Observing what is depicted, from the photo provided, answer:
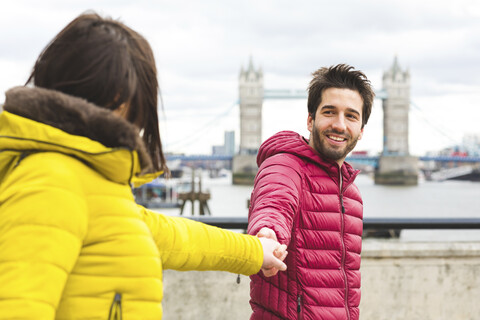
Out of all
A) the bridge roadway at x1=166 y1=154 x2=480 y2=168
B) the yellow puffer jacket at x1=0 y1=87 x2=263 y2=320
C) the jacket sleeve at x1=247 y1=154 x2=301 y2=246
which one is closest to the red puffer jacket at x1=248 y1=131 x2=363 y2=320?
the jacket sleeve at x1=247 y1=154 x2=301 y2=246

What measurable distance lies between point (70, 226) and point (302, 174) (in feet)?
2.58

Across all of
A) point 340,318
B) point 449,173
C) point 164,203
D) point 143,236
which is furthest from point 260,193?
point 449,173

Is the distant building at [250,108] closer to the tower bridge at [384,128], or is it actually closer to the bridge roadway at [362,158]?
the tower bridge at [384,128]

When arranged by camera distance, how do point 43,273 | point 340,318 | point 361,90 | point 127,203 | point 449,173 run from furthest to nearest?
1. point 449,173
2. point 361,90
3. point 340,318
4. point 127,203
5. point 43,273

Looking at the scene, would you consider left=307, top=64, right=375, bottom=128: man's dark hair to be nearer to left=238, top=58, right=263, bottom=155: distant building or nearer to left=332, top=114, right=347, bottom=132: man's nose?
left=332, top=114, right=347, bottom=132: man's nose

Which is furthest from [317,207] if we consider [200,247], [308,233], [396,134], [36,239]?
[396,134]

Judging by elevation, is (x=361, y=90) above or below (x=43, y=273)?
above

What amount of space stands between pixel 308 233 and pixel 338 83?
0.41m

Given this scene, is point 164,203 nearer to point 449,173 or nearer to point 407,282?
point 407,282

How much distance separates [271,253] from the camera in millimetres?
1088

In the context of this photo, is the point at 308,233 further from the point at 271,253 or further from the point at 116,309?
the point at 116,309

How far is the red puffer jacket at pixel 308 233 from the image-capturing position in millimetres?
1270

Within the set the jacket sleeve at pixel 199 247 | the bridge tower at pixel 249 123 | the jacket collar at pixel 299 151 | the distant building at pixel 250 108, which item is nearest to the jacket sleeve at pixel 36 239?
the jacket sleeve at pixel 199 247

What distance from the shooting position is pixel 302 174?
138 centimetres
